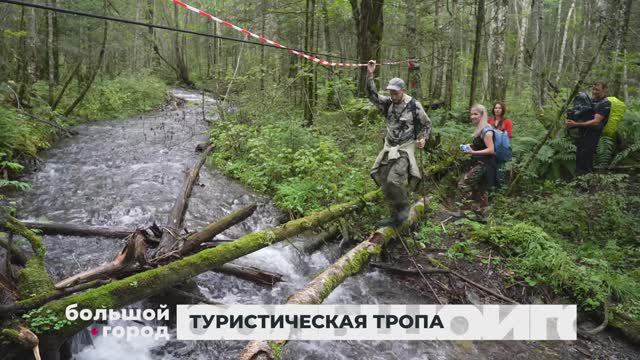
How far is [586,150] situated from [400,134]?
201 inches

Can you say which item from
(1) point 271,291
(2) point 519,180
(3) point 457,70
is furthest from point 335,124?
(3) point 457,70

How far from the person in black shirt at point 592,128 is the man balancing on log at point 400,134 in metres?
4.60

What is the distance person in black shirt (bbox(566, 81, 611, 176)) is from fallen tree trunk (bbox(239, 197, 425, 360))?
4.39 metres

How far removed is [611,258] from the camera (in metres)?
6.34

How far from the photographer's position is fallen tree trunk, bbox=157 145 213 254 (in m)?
5.04

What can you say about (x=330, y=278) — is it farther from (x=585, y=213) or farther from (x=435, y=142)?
(x=435, y=142)

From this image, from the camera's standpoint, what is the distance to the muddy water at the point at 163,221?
451cm

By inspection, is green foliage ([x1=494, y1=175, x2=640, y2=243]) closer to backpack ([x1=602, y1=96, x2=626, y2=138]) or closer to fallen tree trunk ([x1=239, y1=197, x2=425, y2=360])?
backpack ([x1=602, y1=96, x2=626, y2=138])

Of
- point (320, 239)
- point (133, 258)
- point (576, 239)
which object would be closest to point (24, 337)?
point (133, 258)

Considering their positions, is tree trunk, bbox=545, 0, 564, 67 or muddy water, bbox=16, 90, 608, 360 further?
tree trunk, bbox=545, 0, 564, 67

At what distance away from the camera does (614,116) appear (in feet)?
27.7

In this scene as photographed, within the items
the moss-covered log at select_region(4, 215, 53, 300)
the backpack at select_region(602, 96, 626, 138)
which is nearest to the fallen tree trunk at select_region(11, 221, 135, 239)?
the moss-covered log at select_region(4, 215, 53, 300)

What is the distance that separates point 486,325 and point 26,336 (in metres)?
4.90

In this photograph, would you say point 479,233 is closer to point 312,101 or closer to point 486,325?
point 486,325
